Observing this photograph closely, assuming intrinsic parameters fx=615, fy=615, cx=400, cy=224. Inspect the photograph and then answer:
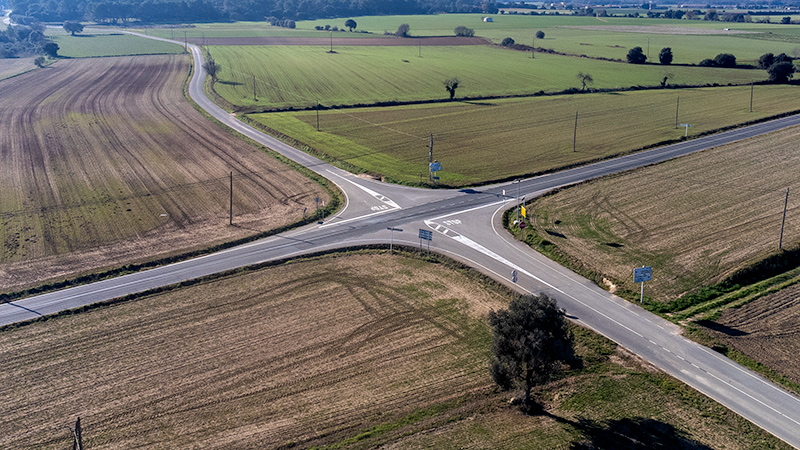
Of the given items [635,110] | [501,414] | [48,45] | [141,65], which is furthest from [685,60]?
[48,45]

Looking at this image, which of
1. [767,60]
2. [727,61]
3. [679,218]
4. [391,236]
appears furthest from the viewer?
[727,61]

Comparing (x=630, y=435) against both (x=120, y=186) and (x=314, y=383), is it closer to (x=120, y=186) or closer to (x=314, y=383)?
(x=314, y=383)

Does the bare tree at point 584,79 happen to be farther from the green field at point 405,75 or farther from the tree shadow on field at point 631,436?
the tree shadow on field at point 631,436

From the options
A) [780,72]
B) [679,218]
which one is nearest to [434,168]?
[679,218]

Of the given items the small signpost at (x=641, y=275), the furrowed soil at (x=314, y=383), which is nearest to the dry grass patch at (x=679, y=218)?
the small signpost at (x=641, y=275)

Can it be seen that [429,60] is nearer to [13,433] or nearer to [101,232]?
→ [101,232]
